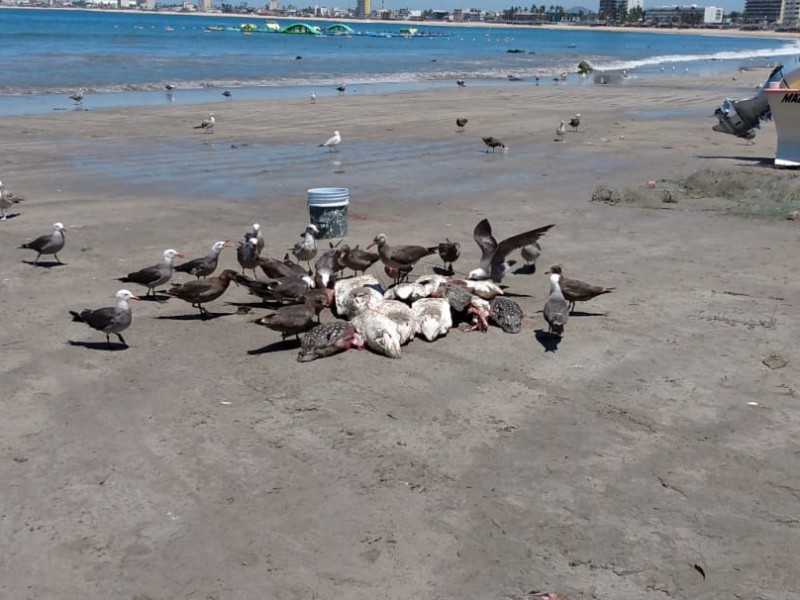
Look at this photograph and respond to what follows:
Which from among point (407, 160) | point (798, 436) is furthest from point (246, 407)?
point (407, 160)

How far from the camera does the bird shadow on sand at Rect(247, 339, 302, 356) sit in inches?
360

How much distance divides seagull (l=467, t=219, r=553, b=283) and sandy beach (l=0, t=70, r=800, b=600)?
409 mm

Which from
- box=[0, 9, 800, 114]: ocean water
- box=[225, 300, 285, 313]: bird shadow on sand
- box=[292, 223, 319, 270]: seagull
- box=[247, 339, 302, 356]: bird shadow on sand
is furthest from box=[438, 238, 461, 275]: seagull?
box=[0, 9, 800, 114]: ocean water

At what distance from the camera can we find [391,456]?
22.6ft

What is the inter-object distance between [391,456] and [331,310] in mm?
3525

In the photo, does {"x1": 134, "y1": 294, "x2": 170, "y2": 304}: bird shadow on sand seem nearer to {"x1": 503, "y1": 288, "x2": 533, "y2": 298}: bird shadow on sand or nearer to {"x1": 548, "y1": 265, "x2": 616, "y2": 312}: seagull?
{"x1": 503, "y1": 288, "x2": 533, "y2": 298}: bird shadow on sand

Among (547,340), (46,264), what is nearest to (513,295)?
(547,340)

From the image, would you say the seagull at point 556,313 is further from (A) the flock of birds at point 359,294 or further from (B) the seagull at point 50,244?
(B) the seagull at point 50,244

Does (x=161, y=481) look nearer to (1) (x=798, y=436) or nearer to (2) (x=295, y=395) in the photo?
(2) (x=295, y=395)

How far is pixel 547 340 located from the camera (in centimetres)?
948

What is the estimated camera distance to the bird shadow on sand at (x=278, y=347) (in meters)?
9.13

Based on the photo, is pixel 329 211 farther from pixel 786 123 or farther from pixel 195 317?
pixel 786 123

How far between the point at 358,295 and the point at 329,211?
365 cm

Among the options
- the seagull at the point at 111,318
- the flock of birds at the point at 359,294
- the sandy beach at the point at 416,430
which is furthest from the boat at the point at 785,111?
the seagull at the point at 111,318
